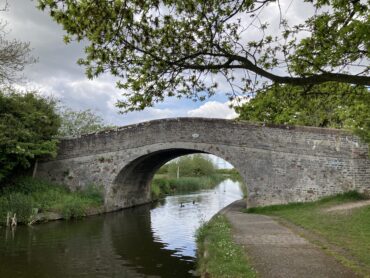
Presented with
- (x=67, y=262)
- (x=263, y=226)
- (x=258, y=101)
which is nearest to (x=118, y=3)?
(x=258, y=101)

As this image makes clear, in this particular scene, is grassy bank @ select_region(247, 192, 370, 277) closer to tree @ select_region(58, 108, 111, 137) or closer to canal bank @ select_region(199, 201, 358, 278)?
canal bank @ select_region(199, 201, 358, 278)

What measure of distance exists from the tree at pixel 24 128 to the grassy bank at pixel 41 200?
898 mm

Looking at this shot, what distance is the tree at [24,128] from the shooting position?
590 inches

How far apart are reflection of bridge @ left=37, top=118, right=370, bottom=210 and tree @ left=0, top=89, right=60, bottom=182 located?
2001mm

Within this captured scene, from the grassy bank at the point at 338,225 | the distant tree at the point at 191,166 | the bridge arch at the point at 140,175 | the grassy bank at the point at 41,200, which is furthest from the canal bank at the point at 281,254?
the distant tree at the point at 191,166

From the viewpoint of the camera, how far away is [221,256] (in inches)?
285

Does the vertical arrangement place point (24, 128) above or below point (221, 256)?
above

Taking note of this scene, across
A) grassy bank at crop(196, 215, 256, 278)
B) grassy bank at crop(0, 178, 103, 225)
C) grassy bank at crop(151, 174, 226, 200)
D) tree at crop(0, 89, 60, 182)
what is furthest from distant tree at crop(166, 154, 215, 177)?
grassy bank at crop(196, 215, 256, 278)

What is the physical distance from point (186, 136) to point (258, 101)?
11126 mm

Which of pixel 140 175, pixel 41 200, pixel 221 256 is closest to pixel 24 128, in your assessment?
pixel 41 200

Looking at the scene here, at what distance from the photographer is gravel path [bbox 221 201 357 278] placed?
6105mm

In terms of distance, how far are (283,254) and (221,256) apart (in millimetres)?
1128

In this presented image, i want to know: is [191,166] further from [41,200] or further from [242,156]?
[41,200]

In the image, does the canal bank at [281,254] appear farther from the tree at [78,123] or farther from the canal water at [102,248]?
the tree at [78,123]
